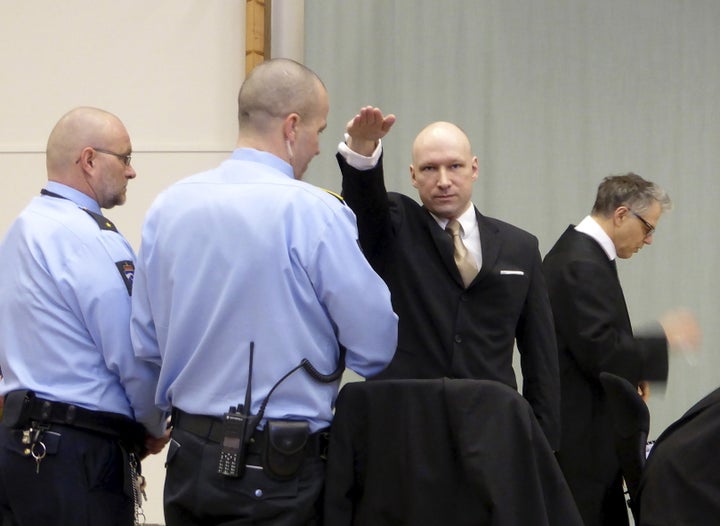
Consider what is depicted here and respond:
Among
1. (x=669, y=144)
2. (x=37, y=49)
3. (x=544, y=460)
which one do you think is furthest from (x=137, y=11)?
(x=544, y=460)

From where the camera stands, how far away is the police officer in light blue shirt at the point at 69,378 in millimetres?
Result: 2326

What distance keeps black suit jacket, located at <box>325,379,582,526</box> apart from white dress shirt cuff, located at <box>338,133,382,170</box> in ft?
2.13

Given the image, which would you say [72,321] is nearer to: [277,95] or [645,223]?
[277,95]

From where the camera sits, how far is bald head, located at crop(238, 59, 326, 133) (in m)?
2.04

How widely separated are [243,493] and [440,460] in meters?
0.38

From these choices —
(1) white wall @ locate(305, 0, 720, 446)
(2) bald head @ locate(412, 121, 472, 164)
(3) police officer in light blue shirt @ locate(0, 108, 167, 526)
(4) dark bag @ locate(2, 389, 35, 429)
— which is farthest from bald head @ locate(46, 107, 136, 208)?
(1) white wall @ locate(305, 0, 720, 446)

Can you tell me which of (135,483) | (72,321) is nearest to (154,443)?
(135,483)

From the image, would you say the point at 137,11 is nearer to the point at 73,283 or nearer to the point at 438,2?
the point at 438,2

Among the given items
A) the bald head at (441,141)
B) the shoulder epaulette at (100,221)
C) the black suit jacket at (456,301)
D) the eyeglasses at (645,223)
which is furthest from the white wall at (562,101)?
the shoulder epaulette at (100,221)

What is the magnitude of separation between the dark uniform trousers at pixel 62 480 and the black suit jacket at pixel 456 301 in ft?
2.36

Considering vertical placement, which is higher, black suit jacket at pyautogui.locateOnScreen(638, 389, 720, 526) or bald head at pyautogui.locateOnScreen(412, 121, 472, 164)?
bald head at pyautogui.locateOnScreen(412, 121, 472, 164)

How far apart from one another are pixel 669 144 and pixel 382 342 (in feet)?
10.9

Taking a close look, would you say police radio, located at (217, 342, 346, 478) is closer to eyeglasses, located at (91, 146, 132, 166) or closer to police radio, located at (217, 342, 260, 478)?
police radio, located at (217, 342, 260, 478)

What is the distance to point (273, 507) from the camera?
1816 millimetres
